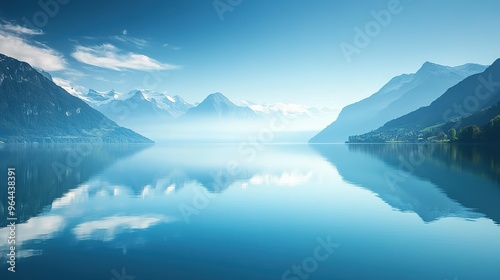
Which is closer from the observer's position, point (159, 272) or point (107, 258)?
point (159, 272)

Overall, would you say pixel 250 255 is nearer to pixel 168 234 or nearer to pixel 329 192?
pixel 168 234

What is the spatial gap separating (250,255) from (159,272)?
8266mm

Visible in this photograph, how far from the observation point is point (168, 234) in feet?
116

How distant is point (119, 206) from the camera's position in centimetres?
5019

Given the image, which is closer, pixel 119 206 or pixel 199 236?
pixel 199 236

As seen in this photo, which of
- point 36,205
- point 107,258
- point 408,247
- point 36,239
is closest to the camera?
point 107,258

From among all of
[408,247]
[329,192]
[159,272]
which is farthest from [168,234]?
[329,192]

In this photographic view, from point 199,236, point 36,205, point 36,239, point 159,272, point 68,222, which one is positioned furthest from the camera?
point 36,205

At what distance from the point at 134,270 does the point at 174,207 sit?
1000 inches

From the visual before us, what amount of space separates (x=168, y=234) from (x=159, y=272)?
36.0 ft

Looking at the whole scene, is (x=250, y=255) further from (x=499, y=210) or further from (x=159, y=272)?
(x=499, y=210)

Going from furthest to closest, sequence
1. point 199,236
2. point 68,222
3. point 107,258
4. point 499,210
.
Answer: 1. point 499,210
2. point 68,222
3. point 199,236
4. point 107,258

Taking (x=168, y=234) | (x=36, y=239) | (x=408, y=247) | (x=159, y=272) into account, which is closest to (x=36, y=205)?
(x=36, y=239)

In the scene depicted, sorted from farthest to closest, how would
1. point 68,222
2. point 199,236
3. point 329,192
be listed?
point 329,192
point 68,222
point 199,236
